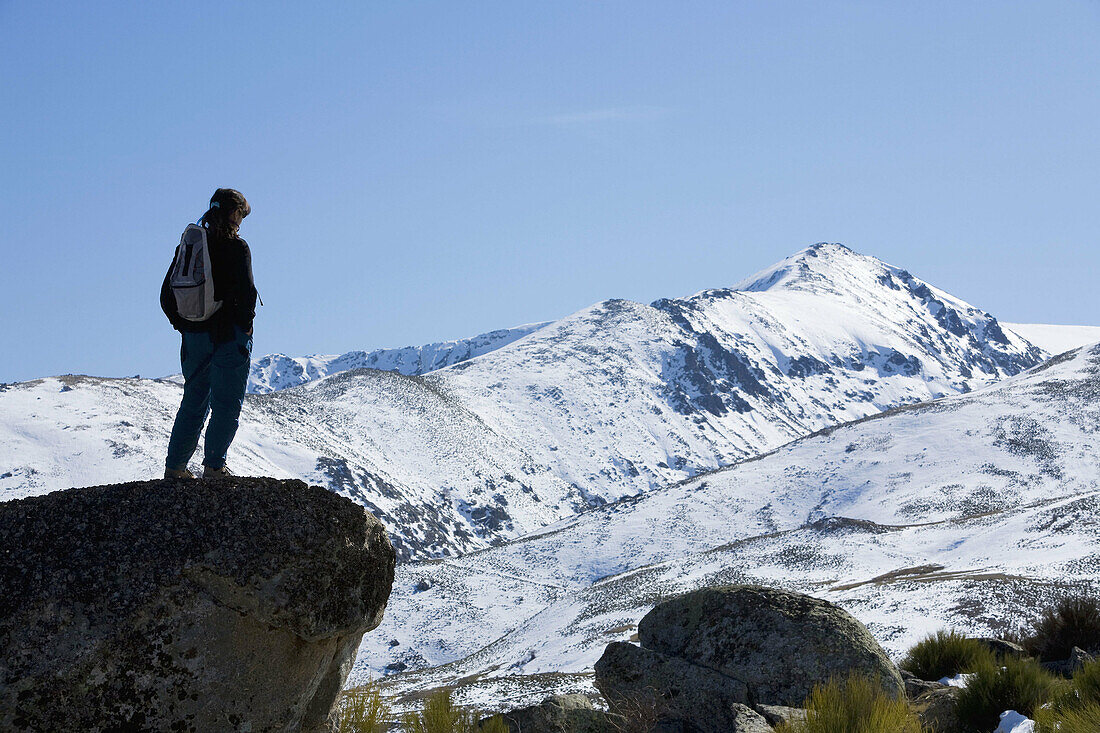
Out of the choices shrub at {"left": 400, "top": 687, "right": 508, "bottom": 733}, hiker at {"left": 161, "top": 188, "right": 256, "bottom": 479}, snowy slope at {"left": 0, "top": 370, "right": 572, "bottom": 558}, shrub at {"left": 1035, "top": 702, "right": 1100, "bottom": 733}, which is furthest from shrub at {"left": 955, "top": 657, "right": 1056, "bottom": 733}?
snowy slope at {"left": 0, "top": 370, "right": 572, "bottom": 558}

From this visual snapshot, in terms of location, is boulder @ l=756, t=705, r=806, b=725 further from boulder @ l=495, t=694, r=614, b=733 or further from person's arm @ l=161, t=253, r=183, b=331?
person's arm @ l=161, t=253, r=183, b=331

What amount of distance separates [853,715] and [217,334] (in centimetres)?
539

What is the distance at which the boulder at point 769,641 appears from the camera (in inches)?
347

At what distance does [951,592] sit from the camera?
4025 centimetres

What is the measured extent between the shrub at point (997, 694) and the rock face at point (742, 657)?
62 cm

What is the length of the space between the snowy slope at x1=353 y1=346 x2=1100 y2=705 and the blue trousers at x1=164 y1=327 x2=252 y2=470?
15.4 m

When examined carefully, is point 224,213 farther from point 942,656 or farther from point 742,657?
point 942,656

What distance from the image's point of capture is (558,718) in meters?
8.04

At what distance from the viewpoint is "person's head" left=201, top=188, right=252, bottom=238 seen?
666 cm

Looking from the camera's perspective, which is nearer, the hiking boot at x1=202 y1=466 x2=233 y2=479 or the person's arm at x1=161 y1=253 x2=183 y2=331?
the hiking boot at x1=202 y1=466 x2=233 y2=479

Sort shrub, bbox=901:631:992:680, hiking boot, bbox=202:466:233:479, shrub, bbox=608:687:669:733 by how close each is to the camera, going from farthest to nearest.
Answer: shrub, bbox=901:631:992:680 → shrub, bbox=608:687:669:733 → hiking boot, bbox=202:466:233:479

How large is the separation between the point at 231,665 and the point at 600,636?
48.7 metres

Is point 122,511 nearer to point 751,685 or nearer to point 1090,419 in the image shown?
point 751,685

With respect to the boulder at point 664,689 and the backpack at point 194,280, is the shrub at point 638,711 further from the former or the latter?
the backpack at point 194,280
